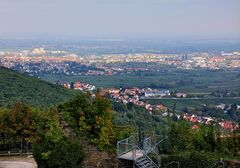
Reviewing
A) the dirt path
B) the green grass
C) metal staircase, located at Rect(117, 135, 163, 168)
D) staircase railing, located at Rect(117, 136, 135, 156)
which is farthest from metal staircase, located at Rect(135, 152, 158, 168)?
the green grass

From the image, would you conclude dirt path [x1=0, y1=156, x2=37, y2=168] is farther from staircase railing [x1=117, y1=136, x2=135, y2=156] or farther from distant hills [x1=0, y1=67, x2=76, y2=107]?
distant hills [x1=0, y1=67, x2=76, y2=107]

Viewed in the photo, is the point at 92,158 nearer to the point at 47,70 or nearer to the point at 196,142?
the point at 196,142

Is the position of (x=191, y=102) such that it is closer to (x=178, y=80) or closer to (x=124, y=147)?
(x=178, y=80)

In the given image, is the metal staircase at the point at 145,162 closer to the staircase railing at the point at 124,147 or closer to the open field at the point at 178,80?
the staircase railing at the point at 124,147

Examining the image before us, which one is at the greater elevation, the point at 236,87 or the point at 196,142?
the point at 196,142

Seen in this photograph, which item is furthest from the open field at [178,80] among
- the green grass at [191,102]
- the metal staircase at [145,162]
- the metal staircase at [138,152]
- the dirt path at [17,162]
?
the metal staircase at [145,162]

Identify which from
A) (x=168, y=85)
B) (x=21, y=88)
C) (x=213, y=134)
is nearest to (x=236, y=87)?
(x=168, y=85)
